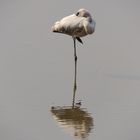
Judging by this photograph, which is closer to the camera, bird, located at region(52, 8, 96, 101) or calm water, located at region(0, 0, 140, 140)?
calm water, located at region(0, 0, 140, 140)

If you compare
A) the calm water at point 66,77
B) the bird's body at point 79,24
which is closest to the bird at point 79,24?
the bird's body at point 79,24

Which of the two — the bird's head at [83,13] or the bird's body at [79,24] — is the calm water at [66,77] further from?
the bird's head at [83,13]

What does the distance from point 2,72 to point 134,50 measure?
102 inches

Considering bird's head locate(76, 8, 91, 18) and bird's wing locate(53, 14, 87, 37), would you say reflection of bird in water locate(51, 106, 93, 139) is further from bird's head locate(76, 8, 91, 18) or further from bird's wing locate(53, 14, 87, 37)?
bird's head locate(76, 8, 91, 18)

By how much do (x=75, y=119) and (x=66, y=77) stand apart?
2.06 metres

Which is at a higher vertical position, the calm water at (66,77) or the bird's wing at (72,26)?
the bird's wing at (72,26)

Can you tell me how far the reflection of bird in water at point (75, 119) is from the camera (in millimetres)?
7741

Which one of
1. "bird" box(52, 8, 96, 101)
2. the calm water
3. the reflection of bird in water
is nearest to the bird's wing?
"bird" box(52, 8, 96, 101)

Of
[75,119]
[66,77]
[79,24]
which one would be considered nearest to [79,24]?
[79,24]

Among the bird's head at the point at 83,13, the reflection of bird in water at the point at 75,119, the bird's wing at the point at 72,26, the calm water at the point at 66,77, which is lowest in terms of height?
the reflection of bird in water at the point at 75,119

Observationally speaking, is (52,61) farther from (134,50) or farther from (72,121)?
(72,121)

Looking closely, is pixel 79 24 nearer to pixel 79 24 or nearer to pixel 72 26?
pixel 79 24

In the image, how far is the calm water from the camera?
26.0 feet

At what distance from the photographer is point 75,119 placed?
8344 millimetres
